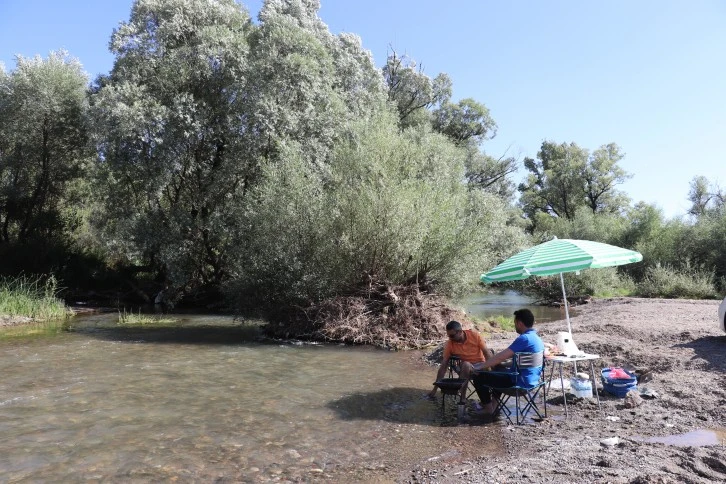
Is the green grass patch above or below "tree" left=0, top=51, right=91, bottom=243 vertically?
below

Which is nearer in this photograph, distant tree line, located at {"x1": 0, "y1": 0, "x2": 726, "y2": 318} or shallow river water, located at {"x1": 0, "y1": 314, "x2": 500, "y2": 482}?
shallow river water, located at {"x1": 0, "y1": 314, "x2": 500, "y2": 482}

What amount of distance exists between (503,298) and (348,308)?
19430 millimetres

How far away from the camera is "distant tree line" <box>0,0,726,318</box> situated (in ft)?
52.1

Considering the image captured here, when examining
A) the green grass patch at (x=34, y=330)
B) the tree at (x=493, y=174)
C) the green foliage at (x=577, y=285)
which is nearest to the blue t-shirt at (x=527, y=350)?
the green grass patch at (x=34, y=330)

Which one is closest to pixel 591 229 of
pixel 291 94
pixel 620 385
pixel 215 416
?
pixel 291 94

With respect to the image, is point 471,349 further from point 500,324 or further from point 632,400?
point 500,324

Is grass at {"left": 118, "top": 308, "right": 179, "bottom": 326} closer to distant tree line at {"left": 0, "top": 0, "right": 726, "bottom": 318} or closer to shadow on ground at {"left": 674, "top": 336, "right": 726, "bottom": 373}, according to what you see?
distant tree line at {"left": 0, "top": 0, "right": 726, "bottom": 318}

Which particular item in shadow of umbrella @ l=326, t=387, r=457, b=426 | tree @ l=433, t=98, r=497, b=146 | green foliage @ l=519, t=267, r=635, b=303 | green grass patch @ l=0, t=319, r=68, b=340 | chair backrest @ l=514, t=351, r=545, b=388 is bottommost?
shadow of umbrella @ l=326, t=387, r=457, b=426

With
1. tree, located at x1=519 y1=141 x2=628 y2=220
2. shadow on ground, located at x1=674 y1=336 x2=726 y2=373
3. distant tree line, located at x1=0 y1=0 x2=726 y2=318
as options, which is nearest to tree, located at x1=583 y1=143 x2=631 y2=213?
tree, located at x1=519 y1=141 x2=628 y2=220

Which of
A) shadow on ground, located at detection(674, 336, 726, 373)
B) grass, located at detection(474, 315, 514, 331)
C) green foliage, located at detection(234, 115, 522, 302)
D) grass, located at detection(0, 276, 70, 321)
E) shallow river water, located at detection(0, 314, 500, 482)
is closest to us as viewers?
shallow river water, located at detection(0, 314, 500, 482)

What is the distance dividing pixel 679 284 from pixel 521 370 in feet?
76.7

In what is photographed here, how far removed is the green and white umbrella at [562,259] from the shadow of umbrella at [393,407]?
2325mm

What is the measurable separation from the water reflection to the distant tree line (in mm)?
2724

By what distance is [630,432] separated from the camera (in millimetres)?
6082
